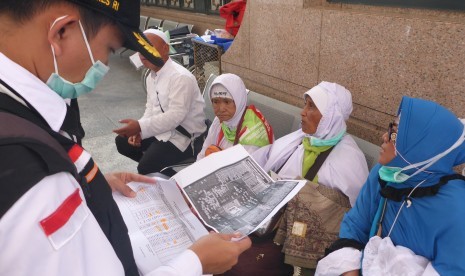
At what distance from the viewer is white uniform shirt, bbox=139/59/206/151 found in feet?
9.00

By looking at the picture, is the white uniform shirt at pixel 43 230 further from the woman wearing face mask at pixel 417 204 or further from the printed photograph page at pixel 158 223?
the woman wearing face mask at pixel 417 204

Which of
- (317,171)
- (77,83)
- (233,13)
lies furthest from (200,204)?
(233,13)

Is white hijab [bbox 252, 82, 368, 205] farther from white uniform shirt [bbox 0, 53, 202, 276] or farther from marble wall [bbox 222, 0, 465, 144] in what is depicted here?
white uniform shirt [bbox 0, 53, 202, 276]

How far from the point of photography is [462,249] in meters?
1.16

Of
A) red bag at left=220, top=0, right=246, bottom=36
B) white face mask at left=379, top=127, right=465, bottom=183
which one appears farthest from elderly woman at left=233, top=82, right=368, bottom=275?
red bag at left=220, top=0, right=246, bottom=36

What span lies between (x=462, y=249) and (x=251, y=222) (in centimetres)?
68

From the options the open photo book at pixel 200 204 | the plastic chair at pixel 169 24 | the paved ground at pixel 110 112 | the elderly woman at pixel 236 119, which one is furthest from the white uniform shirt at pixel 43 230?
the plastic chair at pixel 169 24

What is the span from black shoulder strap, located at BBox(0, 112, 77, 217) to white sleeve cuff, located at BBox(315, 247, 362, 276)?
1.19 metres

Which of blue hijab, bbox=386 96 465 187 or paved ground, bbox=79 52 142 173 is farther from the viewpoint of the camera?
paved ground, bbox=79 52 142 173

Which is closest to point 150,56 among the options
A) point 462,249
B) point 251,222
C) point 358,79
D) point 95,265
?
point 95,265

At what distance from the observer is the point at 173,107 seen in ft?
9.04

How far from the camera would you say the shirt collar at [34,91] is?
62 centimetres

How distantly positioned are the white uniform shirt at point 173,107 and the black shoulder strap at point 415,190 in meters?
1.69

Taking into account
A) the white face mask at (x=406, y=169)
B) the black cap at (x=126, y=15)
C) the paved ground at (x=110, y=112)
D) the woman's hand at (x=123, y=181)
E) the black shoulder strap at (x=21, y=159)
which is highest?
the black cap at (x=126, y=15)
